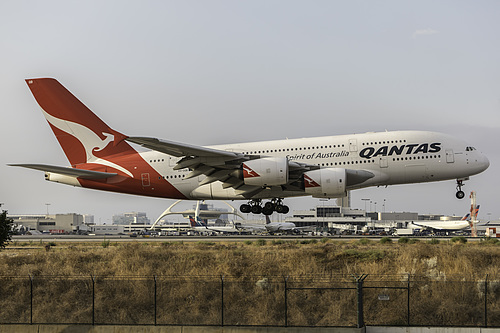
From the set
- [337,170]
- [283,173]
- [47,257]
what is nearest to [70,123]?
[47,257]

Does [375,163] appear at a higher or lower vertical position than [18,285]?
higher

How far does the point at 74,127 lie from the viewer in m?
46.3

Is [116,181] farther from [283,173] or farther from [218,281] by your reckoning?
[218,281]

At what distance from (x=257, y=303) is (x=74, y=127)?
26.5m

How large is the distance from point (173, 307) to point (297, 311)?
218 inches

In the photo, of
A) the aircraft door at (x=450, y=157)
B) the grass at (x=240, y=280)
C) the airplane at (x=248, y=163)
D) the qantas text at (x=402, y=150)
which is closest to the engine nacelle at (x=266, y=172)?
the airplane at (x=248, y=163)

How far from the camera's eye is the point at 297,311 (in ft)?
82.5

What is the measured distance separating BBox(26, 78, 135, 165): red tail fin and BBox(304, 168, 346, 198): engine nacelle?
46.9ft

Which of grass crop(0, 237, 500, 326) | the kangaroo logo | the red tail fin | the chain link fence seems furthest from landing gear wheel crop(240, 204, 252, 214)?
the chain link fence

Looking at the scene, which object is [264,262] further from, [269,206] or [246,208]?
[246,208]

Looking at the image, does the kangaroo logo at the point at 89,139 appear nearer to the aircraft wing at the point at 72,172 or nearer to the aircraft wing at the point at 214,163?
the aircraft wing at the point at 72,172

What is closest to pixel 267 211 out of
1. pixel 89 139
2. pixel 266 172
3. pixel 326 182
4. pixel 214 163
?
pixel 266 172

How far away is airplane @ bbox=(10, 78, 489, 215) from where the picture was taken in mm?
40188

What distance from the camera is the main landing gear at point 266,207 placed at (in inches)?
1746
